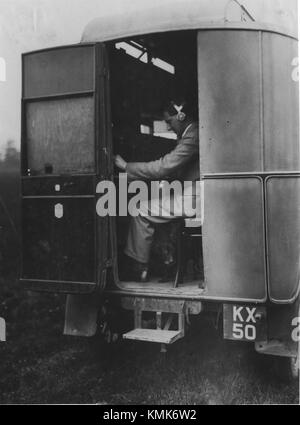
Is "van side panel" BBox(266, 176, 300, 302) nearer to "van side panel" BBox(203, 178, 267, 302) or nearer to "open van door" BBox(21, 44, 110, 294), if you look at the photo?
"van side panel" BBox(203, 178, 267, 302)

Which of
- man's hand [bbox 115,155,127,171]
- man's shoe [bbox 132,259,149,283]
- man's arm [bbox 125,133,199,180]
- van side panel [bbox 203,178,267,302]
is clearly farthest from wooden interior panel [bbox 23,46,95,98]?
man's shoe [bbox 132,259,149,283]

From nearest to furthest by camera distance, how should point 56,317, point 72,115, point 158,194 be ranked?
point 72,115 < point 158,194 < point 56,317

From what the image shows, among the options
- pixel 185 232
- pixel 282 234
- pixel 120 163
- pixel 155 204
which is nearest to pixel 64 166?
pixel 120 163

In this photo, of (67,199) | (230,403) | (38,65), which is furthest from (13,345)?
(38,65)

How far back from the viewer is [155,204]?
4.50 meters

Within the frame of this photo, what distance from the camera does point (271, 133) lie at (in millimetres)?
3777

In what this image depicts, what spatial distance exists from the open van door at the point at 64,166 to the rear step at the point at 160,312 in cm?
43

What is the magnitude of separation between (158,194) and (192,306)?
1.12 m

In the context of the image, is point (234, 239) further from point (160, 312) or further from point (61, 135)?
point (61, 135)

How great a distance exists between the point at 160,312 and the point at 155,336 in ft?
0.73

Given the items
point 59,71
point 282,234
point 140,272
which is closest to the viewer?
point 282,234

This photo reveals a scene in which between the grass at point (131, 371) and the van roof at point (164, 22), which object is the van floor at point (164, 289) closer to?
the grass at point (131, 371)

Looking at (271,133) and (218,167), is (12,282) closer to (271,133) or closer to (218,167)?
(218,167)

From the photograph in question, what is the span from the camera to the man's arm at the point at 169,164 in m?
4.39
